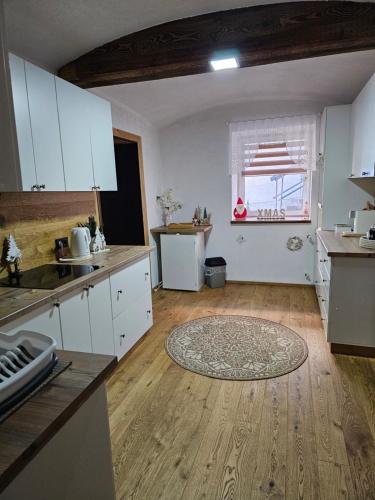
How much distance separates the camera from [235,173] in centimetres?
436

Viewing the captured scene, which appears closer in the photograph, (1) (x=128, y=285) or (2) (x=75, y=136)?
(2) (x=75, y=136)

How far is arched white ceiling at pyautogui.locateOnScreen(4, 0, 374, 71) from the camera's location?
6.02ft

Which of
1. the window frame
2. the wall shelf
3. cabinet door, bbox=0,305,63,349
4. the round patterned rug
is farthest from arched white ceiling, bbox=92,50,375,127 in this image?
the round patterned rug

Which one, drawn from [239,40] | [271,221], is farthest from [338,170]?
[239,40]

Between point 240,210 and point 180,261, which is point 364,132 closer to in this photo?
point 240,210

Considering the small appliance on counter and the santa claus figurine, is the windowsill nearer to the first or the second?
the santa claus figurine

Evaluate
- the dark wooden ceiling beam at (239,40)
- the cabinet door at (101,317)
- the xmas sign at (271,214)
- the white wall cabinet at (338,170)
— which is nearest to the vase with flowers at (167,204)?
the xmas sign at (271,214)

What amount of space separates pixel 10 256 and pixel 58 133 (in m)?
0.86

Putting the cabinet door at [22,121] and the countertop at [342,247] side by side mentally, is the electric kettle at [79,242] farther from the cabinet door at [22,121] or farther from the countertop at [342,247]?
the countertop at [342,247]

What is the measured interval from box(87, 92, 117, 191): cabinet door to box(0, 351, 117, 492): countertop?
1.84 m

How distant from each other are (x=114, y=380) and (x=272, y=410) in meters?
1.14

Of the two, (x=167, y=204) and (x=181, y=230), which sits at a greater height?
(x=167, y=204)

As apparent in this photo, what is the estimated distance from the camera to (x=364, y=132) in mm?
2633

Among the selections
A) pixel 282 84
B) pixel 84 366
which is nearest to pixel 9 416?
pixel 84 366
